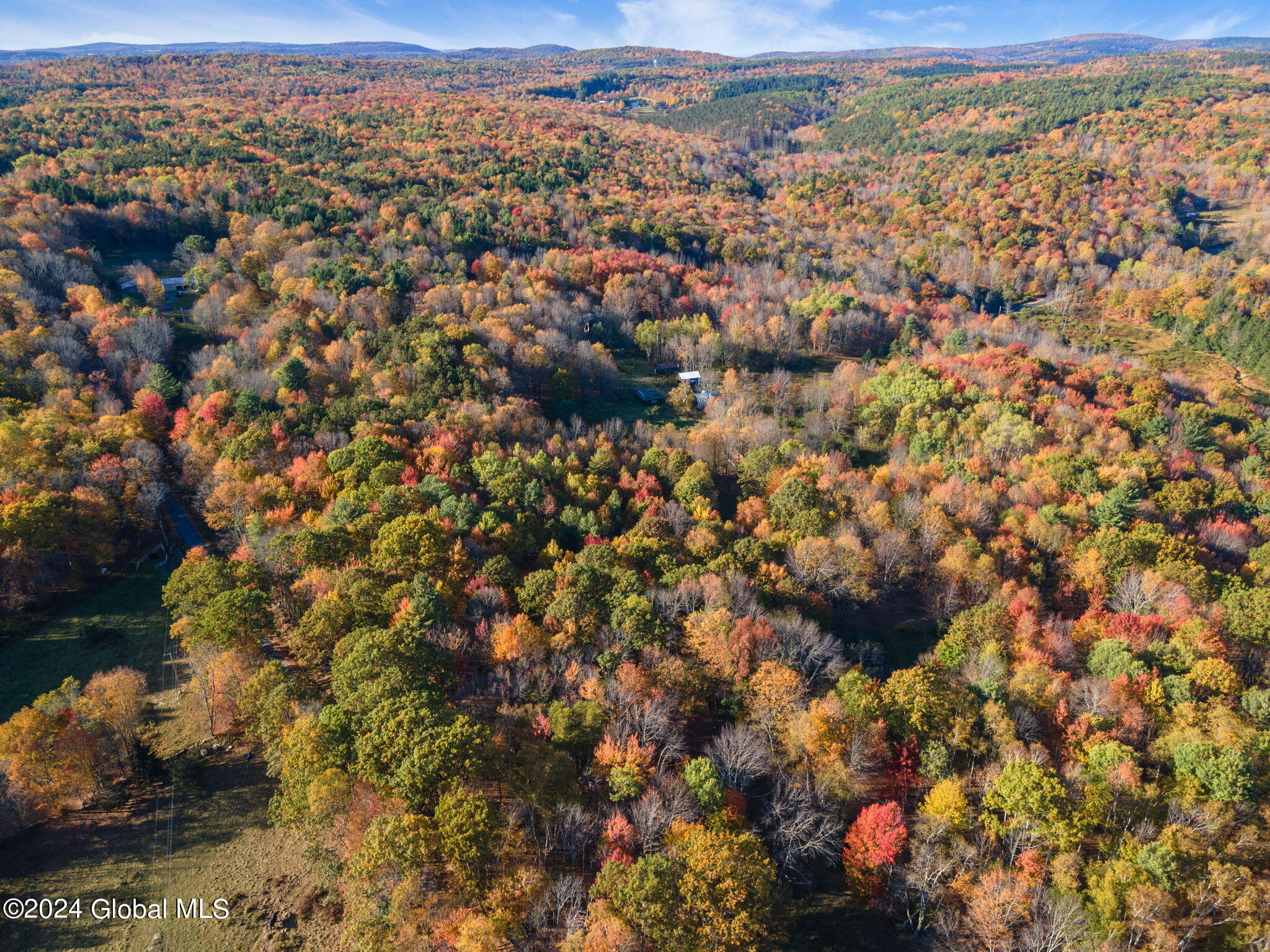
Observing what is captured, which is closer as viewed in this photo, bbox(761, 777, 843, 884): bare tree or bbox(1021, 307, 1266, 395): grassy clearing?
bbox(761, 777, 843, 884): bare tree

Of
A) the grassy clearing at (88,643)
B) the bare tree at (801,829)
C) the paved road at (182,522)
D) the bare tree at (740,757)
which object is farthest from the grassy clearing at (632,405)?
the bare tree at (801,829)

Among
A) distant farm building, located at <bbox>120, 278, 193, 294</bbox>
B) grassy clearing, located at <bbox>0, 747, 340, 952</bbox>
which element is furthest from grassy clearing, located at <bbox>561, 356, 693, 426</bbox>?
distant farm building, located at <bbox>120, 278, 193, 294</bbox>

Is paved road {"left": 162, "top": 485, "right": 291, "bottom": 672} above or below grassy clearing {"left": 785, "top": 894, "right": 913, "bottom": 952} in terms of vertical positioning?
above

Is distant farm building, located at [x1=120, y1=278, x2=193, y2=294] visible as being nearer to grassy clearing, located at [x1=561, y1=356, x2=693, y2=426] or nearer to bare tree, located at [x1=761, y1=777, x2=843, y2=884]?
grassy clearing, located at [x1=561, y1=356, x2=693, y2=426]

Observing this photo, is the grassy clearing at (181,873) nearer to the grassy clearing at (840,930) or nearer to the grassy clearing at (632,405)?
the grassy clearing at (840,930)

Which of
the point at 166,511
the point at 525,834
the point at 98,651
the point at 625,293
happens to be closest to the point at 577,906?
the point at 525,834

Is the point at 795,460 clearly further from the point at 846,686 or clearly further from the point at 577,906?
the point at 577,906

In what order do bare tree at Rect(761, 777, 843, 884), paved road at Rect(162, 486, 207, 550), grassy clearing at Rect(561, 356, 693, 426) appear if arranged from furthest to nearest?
grassy clearing at Rect(561, 356, 693, 426)
paved road at Rect(162, 486, 207, 550)
bare tree at Rect(761, 777, 843, 884)
